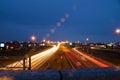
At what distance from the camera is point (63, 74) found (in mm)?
4613

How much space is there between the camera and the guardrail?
4.37 meters

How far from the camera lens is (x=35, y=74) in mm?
4496

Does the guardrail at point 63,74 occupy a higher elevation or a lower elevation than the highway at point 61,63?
higher

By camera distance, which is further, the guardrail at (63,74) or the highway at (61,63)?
the highway at (61,63)

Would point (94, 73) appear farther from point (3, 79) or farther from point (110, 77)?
point (3, 79)

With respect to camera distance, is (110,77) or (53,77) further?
(110,77)

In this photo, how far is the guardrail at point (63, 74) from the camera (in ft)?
14.3

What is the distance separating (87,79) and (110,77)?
457 millimetres

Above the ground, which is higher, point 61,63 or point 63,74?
point 63,74

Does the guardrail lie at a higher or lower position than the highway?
higher

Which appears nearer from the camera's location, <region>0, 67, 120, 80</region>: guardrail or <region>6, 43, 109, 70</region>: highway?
<region>0, 67, 120, 80</region>: guardrail

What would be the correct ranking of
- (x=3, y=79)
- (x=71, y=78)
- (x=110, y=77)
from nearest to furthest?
(x=3, y=79)
(x=71, y=78)
(x=110, y=77)

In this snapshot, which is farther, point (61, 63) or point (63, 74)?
point (61, 63)

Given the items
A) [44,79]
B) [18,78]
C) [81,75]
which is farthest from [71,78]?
[18,78]
